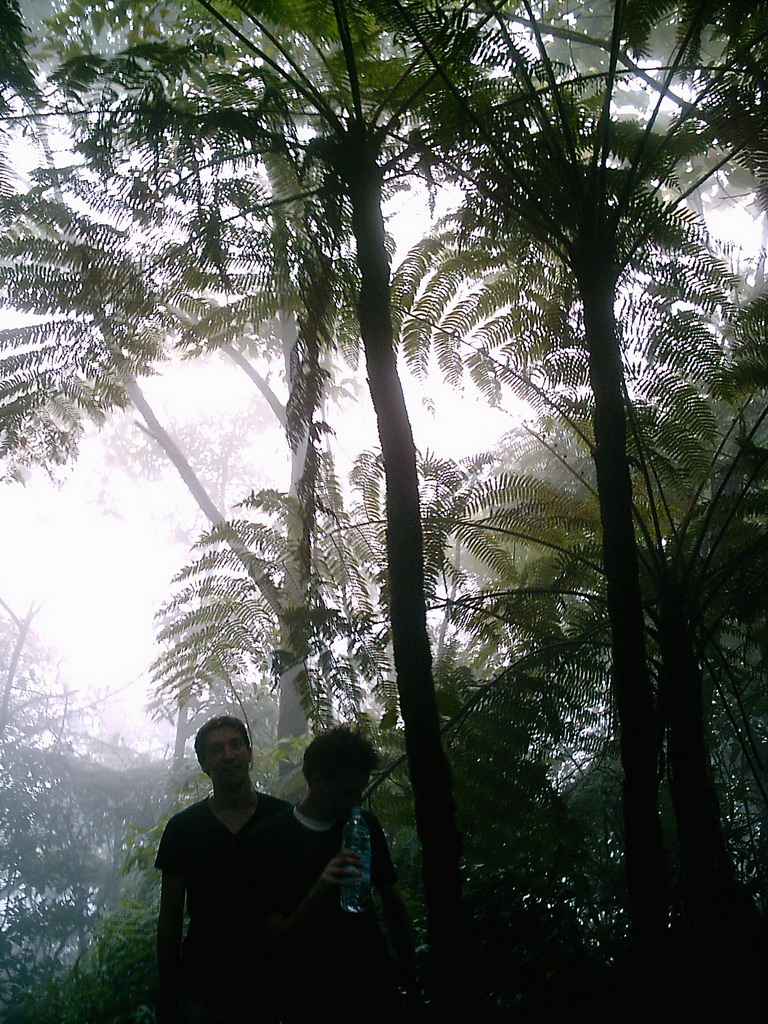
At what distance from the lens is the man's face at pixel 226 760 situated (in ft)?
5.60

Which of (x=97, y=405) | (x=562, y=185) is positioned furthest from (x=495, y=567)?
(x=97, y=405)

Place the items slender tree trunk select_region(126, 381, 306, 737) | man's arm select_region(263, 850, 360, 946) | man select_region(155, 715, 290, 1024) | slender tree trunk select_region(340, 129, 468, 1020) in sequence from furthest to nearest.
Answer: slender tree trunk select_region(126, 381, 306, 737), man select_region(155, 715, 290, 1024), man's arm select_region(263, 850, 360, 946), slender tree trunk select_region(340, 129, 468, 1020)

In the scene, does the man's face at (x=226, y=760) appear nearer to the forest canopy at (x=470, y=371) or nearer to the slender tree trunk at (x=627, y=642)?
the forest canopy at (x=470, y=371)

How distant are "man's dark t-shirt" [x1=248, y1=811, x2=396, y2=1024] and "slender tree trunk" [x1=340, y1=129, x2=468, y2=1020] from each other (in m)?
0.24

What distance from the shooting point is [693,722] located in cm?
157

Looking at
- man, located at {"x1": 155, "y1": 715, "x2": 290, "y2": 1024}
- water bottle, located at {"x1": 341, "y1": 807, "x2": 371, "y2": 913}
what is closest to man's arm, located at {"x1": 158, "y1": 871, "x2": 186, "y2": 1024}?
man, located at {"x1": 155, "y1": 715, "x2": 290, "y2": 1024}

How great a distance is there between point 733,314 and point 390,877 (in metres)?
2.01

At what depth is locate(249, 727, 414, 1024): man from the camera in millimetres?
1271

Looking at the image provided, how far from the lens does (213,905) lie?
1.59 meters

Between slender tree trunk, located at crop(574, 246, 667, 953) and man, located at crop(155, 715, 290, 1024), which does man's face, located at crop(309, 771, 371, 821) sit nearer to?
man, located at crop(155, 715, 290, 1024)

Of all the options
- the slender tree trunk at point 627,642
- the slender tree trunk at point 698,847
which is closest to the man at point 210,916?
the slender tree trunk at point 627,642

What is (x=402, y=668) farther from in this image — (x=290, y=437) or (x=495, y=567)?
(x=495, y=567)

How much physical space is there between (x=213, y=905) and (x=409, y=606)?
0.89 meters

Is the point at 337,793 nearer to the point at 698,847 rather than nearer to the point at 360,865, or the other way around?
the point at 360,865
